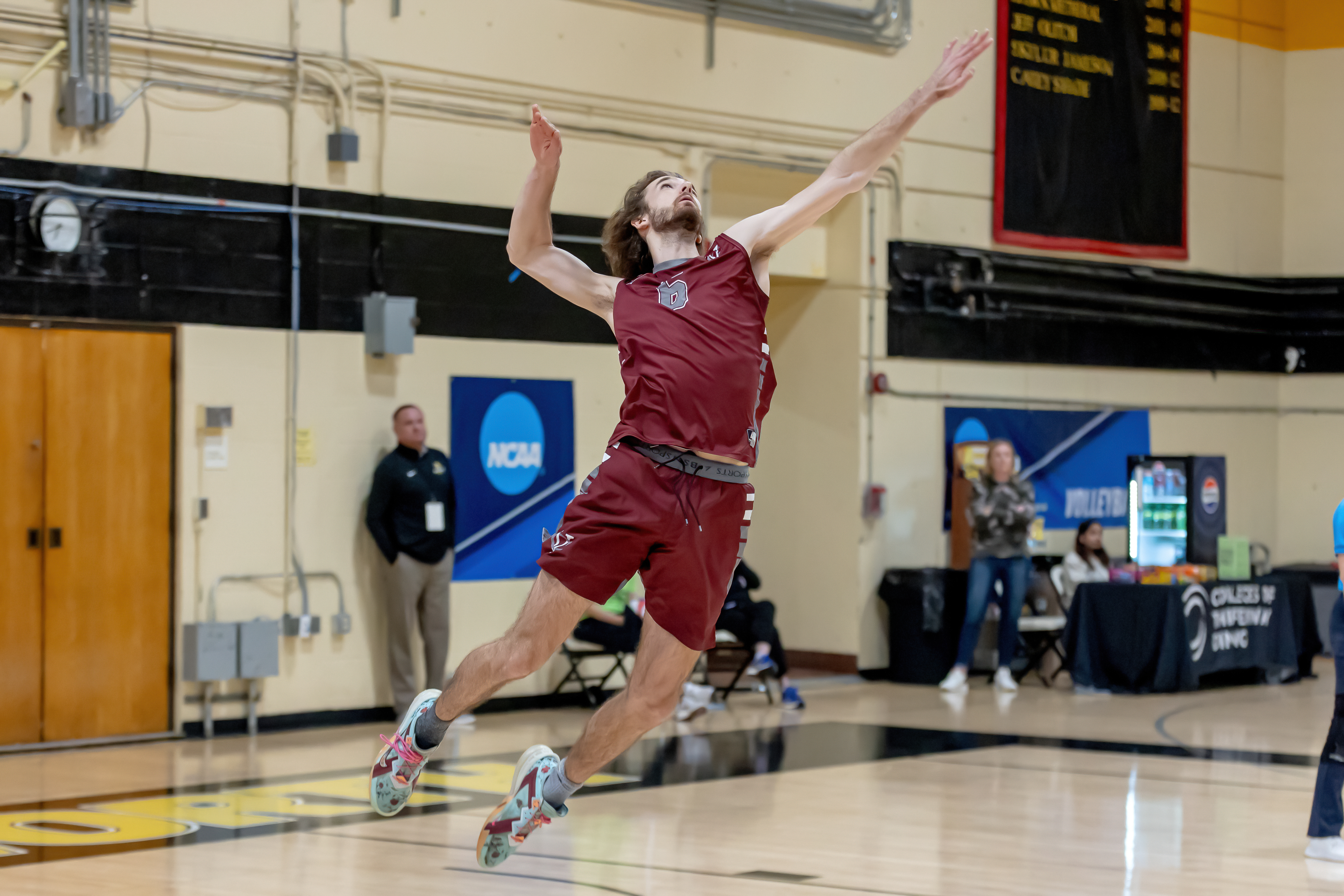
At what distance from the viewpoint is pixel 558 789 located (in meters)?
4.62

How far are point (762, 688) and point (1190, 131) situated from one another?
303 inches

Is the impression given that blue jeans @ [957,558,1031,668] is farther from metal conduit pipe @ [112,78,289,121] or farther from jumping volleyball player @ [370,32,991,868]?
jumping volleyball player @ [370,32,991,868]

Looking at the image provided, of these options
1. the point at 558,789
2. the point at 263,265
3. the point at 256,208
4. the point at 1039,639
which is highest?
the point at 256,208

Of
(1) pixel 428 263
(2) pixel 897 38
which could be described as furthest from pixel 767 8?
(1) pixel 428 263

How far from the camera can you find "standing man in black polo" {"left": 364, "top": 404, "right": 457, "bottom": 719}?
10.6m

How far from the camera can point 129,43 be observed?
9.80 meters

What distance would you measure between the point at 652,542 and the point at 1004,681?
348 inches

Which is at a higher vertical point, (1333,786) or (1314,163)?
(1314,163)

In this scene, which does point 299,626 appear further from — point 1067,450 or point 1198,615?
point 1067,450

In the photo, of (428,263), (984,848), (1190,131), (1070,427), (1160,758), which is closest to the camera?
(984,848)

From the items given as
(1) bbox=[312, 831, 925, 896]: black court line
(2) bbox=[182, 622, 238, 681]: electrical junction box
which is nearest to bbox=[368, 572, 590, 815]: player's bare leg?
(1) bbox=[312, 831, 925, 896]: black court line

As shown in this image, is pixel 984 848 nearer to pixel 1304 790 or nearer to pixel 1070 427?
pixel 1304 790

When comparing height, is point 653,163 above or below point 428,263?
above

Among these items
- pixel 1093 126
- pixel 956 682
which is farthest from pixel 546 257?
pixel 1093 126
